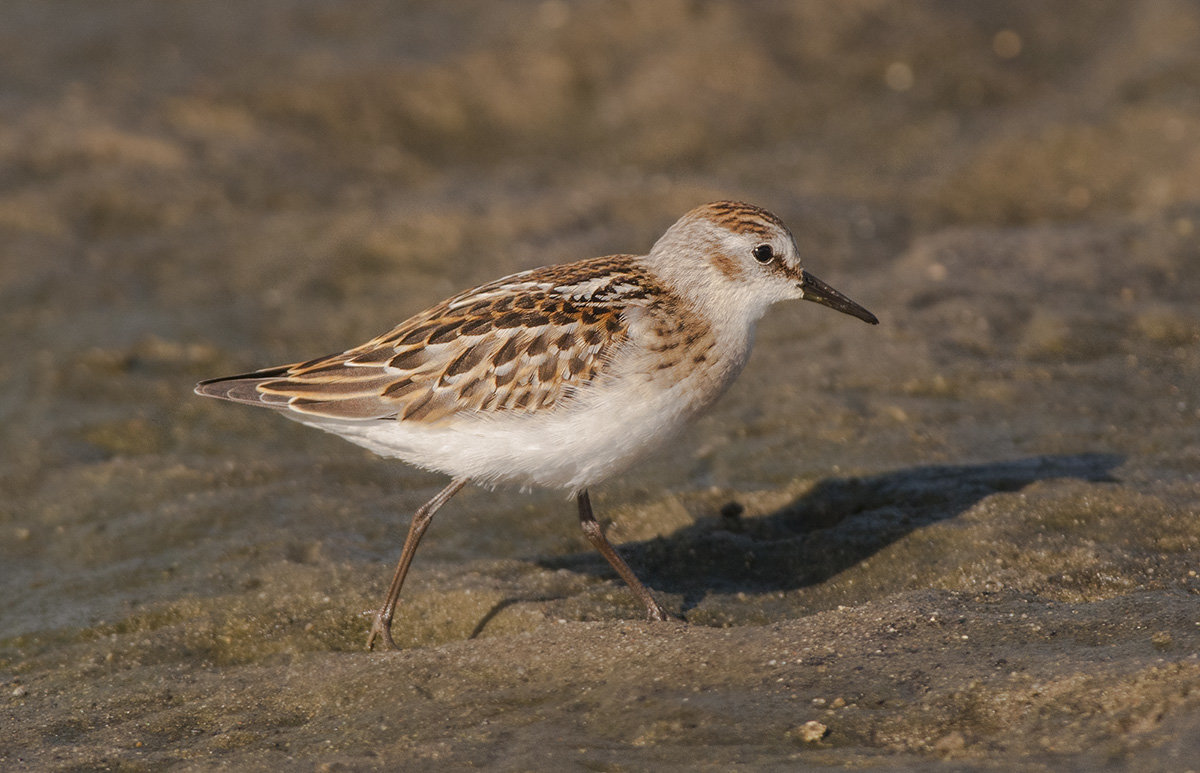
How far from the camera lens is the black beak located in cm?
684

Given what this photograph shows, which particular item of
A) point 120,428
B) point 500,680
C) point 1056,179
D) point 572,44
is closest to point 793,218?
point 1056,179

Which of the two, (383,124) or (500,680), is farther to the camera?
(383,124)

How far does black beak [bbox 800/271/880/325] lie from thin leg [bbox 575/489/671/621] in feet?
5.20

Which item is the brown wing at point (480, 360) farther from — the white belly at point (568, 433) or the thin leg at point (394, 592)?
the thin leg at point (394, 592)

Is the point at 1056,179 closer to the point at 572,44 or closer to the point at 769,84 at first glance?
the point at 769,84

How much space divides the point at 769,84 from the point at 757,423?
602 cm

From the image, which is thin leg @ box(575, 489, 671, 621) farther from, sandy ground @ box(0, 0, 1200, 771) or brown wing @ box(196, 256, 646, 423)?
brown wing @ box(196, 256, 646, 423)

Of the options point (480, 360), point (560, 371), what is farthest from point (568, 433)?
point (480, 360)

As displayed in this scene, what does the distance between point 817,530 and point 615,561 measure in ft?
4.50

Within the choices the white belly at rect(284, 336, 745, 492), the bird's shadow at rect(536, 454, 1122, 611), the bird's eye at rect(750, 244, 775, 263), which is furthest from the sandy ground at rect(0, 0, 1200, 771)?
the bird's eye at rect(750, 244, 775, 263)

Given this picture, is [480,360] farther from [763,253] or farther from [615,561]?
[763,253]

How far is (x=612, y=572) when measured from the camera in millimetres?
7199

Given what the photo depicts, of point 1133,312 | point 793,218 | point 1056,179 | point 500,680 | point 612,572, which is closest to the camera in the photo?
point 500,680

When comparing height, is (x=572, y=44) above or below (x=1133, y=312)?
above
